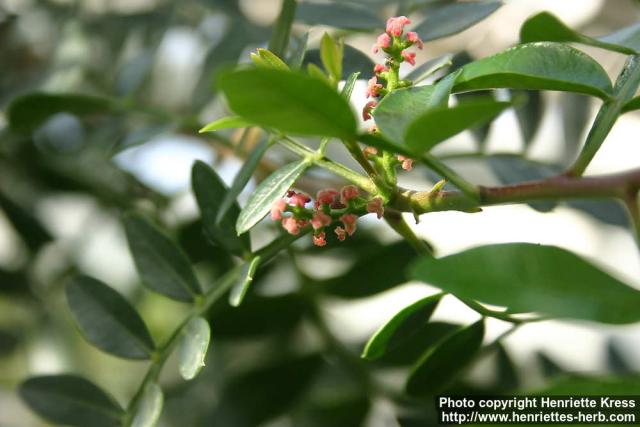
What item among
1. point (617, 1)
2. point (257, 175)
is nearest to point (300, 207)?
point (257, 175)

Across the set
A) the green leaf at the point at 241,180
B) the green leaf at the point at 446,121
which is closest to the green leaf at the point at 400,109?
the green leaf at the point at 446,121

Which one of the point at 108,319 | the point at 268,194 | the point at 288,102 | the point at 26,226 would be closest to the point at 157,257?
the point at 108,319

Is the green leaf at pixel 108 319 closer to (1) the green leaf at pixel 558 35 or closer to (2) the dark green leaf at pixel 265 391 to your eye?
(2) the dark green leaf at pixel 265 391

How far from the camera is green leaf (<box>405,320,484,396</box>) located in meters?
0.53

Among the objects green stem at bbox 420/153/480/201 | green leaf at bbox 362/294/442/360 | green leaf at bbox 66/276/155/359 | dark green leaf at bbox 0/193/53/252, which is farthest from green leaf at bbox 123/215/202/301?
dark green leaf at bbox 0/193/53/252

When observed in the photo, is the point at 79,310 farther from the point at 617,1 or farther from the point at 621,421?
the point at 617,1

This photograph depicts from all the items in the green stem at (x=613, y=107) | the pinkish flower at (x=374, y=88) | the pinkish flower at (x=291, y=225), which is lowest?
the pinkish flower at (x=291, y=225)

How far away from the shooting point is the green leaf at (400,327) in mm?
458

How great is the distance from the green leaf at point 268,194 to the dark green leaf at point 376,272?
0.23 metres

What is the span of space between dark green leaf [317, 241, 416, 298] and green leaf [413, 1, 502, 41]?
0.17m

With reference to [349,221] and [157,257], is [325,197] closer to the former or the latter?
[349,221]

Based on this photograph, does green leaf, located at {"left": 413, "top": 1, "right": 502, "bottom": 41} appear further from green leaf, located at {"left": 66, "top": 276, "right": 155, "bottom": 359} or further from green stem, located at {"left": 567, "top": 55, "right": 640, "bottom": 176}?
green leaf, located at {"left": 66, "top": 276, "right": 155, "bottom": 359}

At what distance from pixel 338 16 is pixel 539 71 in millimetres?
240

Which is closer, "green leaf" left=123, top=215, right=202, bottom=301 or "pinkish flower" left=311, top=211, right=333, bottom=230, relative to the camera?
"pinkish flower" left=311, top=211, right=333, bottom=230
